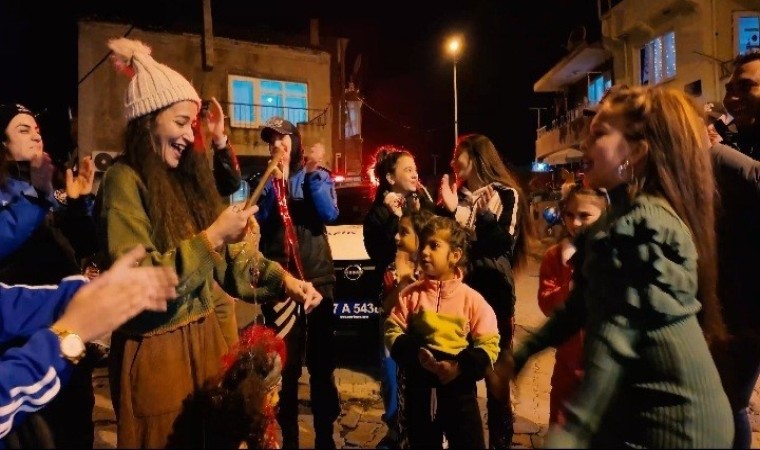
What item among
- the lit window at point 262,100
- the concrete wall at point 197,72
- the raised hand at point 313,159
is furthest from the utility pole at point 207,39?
the raised hand at point 313,159

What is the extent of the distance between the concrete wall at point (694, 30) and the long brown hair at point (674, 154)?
16977mm

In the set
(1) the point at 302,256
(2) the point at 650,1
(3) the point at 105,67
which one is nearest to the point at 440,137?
(2) the point at 650,1

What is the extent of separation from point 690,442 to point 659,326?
0.33 m

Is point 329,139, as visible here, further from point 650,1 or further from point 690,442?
point 690,442

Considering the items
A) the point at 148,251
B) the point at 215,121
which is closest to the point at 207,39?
the point at 215,121

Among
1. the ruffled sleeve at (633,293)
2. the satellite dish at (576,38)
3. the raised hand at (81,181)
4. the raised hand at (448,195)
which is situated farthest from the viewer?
the satellite dish at (576,38)

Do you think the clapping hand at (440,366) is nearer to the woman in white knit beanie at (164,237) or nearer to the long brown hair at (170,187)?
the woman in white knit beanie at (164,237)

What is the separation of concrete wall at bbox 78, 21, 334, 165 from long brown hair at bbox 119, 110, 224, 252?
18.0 m

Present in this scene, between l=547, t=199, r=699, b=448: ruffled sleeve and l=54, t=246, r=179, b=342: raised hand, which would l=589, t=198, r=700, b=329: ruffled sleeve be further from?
l=54, t=246, r=179, b=342: raised hand

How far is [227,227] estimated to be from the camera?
225cm

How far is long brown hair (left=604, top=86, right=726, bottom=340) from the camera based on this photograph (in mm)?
1926

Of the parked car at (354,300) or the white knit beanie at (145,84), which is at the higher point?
the white knit beanie at (145,84)

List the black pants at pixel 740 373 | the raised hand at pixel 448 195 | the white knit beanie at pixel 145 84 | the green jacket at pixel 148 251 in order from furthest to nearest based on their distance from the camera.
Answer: the raised hand at pixel 448 195 < the black pants at pixel 740 373 < the white knit beanie at pixel 145 84 < the green jacket at pixel 148 251

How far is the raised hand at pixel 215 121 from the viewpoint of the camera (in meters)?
3.12
